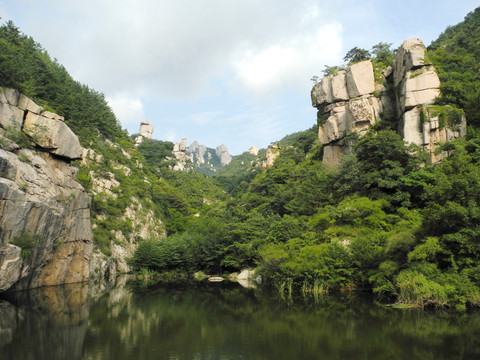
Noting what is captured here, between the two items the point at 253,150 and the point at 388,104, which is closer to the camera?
the point at 388,104

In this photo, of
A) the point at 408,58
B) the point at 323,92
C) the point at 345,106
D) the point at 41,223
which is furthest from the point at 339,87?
the point at 41,223

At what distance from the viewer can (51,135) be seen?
3134cm

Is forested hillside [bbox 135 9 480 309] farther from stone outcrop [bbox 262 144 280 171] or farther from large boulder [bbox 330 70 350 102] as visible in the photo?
stone outcrop [bbox 262 144 280 171]

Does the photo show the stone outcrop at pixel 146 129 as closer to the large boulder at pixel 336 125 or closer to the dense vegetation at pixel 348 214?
the dense vegetation at pixel 348 214

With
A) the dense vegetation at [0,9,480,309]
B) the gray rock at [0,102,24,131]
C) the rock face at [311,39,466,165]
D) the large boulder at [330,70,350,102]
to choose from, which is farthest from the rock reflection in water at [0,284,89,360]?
the large boulder at [330,70,350,102]

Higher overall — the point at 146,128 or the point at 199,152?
the point at 199,152

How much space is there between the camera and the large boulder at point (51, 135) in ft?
98.5

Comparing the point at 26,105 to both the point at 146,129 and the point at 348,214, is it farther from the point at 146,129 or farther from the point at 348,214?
the point at 146,129

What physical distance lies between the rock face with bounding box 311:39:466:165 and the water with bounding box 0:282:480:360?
63.8ft

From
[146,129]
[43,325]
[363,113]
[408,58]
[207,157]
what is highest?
[207,157]

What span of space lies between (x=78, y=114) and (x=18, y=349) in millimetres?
40070

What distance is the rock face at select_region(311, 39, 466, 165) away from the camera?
33.1 meters

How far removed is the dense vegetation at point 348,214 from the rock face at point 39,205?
363 centimetres

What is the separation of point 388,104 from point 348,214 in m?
18.7
